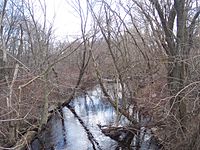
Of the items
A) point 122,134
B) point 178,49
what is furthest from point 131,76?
point 178,49

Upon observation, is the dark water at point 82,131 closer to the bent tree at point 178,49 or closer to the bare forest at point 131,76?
the bare forest at point 131,76

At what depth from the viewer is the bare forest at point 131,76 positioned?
8.96 meters

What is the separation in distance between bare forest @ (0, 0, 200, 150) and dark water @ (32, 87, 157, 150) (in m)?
0.56

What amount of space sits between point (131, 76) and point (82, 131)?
12.2 ft

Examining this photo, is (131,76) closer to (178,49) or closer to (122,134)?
(122,134)

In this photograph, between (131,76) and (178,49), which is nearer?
(178,49)

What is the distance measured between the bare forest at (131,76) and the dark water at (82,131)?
1.85ft

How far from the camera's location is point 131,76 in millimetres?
15797

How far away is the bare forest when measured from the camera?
8961mm

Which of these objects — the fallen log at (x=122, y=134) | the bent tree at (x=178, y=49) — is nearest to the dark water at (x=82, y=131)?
the fallen log at (x=122, y=134)

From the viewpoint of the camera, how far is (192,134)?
27.2 feet

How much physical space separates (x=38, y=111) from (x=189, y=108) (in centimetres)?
875

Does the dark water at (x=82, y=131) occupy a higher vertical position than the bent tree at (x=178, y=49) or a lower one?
lower

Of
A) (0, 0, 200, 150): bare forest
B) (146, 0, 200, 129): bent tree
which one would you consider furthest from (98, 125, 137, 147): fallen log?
(146, 0, 200, 129): bent tree
